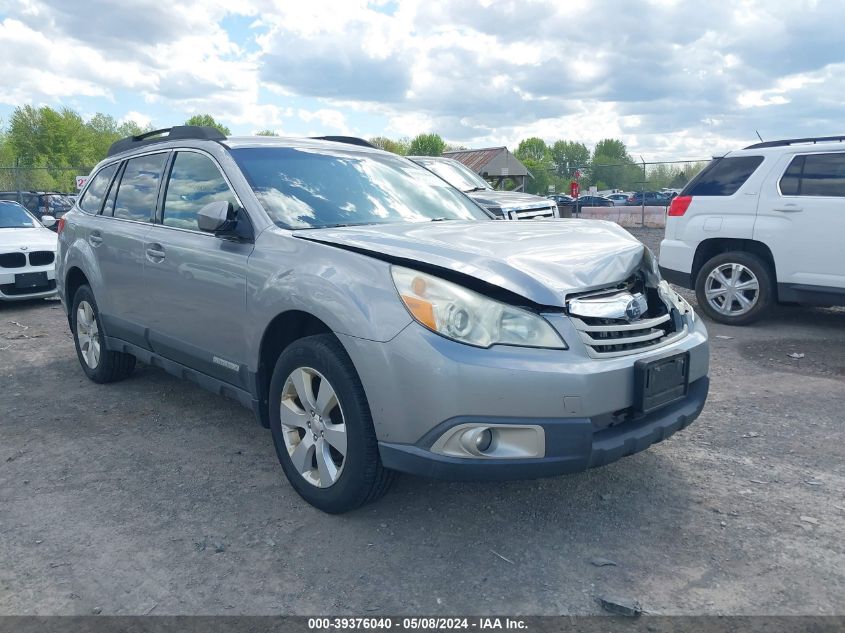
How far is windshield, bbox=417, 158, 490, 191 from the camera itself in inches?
476

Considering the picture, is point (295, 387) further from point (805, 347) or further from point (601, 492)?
point (805, 347)

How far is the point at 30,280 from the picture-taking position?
939 centimetres

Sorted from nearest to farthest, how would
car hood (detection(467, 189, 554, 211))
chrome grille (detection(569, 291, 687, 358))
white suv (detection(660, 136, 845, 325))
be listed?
chrome grille (detection(569, 291, 687, 358)) < white suv (detection(660, 136, 845, 325)) < car hood (detection(467, 189, 554, 211))

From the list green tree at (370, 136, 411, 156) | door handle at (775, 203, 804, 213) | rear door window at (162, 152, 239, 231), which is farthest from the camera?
green tree at (370, 136, 411, 156)

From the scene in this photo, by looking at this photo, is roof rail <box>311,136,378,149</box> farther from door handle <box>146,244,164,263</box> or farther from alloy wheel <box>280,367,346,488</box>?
alloy wheel <box>280,367,346,488</box>

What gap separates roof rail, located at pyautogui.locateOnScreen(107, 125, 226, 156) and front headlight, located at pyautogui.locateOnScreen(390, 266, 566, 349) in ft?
6.89

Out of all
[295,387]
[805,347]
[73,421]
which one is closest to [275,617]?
[295,387]

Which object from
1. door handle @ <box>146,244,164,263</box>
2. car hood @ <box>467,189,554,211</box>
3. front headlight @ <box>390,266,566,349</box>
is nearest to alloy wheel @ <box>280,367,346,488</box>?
front headlight @ <box>390,266,566,349</box>

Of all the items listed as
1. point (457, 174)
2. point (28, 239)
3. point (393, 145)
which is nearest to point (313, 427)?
point (28, 239)

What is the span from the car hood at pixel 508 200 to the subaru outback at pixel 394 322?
6015 mm

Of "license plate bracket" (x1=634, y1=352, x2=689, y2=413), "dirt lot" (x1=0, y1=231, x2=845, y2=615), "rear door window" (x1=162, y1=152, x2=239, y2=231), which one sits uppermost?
"rear door window" (x1=162, y1=152, x2=239, y2=231)

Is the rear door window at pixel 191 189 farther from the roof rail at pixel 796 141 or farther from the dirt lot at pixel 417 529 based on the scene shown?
the roof rail at pixel 796 141

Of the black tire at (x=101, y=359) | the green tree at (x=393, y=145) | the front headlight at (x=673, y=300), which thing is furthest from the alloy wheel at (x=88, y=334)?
the green tree at (x=393, y=145)

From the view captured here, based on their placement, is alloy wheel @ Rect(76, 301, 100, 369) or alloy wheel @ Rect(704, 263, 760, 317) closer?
alloy wheel @ Rect(76, 301, 100, 369)
